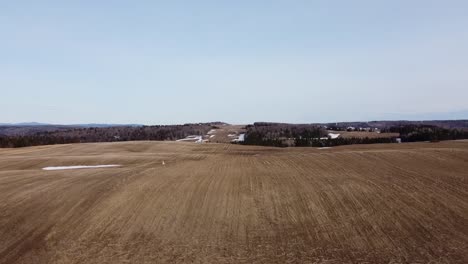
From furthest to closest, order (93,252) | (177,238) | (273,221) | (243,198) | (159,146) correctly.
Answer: (159,146), (243,198), (273,221), (177,238), (93,252)

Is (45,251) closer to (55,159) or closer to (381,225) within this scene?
(381,225)

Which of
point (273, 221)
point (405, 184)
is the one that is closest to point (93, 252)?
point (273, 221)

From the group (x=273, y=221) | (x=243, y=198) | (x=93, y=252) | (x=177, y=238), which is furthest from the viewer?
(x=243, y=198)

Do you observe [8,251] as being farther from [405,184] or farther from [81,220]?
[405,184]

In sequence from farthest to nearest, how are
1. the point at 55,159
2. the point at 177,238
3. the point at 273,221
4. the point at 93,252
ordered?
the point at 55,159
the point at 273,221
the point at 177,238
the point at 93,252

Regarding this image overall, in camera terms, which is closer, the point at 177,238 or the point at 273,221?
the point at 177,238

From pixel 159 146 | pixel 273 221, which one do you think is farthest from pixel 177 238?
pixel 159 146
